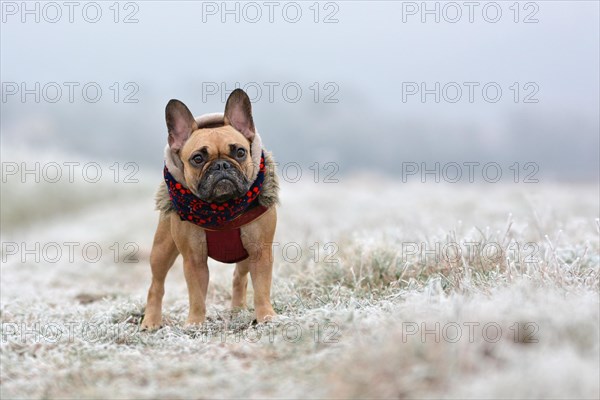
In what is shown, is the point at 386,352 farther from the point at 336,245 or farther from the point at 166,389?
the point at 336,245

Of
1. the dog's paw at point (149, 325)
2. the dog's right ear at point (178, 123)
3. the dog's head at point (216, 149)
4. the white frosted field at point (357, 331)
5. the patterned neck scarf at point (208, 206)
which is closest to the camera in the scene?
the white frosted field at point (357, 331)

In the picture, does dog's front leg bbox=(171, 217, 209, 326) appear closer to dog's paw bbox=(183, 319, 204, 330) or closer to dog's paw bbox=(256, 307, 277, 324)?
dog's paw bbox=(183, 319, 204, 330)

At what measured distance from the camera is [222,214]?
15.9ft

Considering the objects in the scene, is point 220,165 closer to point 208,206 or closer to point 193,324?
point 208,206

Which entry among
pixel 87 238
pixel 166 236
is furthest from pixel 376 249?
pixel 87 238

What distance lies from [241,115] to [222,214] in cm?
72

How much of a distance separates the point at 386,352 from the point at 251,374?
679mm

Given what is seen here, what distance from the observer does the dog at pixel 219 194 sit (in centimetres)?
475

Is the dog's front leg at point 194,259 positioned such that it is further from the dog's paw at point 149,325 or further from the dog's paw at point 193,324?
the dog's paw at point 149,325

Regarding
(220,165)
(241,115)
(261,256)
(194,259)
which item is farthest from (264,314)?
(241,115)

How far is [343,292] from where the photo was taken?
5828 millimetres

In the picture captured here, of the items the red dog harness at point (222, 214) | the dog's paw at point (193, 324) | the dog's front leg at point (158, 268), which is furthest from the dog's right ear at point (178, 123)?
the dog's paw at point (193, 324)

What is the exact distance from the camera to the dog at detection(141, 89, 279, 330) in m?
4.75

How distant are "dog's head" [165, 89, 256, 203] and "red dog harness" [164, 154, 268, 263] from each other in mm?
80
